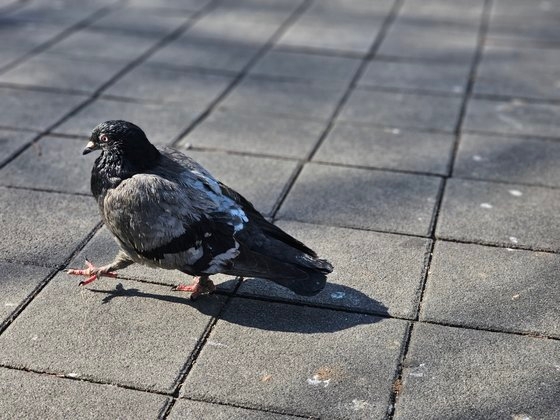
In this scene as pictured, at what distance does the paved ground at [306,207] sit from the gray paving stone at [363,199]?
19 millimetres

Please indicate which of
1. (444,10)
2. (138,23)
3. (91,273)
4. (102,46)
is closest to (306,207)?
(91,273)

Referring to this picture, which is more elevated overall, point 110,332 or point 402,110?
point 110,332

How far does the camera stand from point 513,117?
6.92 meters

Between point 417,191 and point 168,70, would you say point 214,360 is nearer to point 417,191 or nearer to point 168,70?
point 417,191

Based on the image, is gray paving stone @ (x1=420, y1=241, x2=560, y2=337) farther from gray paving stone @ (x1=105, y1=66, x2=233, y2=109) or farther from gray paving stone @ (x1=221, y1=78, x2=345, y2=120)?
gray paving stone @ (x1=105, y1=66, x2=233, y2=109)

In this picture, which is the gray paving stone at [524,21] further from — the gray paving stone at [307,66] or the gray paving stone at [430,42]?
the gray paving stone at [307,66]

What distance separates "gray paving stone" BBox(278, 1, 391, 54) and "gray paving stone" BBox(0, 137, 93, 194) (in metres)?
3.23

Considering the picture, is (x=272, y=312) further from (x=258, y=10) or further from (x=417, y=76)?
(x=258, y=10)

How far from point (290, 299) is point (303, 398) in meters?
0.84

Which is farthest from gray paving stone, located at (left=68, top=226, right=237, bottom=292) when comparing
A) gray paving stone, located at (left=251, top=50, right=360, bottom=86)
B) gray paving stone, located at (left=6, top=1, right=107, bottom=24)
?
gray paving stone, located at (left=6, top=1, right=107, bottom=24)

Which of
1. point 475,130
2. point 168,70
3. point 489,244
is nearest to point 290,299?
point 489,244

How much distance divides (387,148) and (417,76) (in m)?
1.78

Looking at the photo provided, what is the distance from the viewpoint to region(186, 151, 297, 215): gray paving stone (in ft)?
18.0

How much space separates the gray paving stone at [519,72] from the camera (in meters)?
7.48
